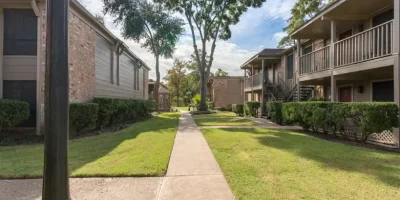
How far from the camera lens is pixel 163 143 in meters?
8.42

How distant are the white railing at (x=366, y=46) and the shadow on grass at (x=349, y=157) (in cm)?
359

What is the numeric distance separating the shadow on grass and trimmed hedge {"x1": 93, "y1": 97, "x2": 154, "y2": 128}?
7.34 m

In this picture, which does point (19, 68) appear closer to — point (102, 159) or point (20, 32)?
point (20, 32)

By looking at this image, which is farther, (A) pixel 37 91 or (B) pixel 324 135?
(B) pixel 324 135

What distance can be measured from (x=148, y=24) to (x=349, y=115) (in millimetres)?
19723

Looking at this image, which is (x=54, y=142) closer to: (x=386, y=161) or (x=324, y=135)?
(x=386, y=161)

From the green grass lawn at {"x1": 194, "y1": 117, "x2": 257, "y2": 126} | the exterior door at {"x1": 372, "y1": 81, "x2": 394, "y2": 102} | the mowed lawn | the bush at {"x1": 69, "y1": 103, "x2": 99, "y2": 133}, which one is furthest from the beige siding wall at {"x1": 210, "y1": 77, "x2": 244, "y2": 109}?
the bush at {"x1": 69, "y1": 103, "x2": 99, "y2": 133}

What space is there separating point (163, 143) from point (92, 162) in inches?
107

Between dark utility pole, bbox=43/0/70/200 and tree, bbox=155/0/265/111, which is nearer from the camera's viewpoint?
dark utility pole, bbox=43/0/70/200

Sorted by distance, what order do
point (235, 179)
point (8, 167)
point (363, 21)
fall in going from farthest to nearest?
point (363, 21) → point (8, 167) → point (235, 179)

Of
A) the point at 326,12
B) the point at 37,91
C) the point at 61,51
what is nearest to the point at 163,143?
the point at 37,91

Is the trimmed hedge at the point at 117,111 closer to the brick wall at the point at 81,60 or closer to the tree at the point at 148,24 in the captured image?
the brick wall at the point at 81,60

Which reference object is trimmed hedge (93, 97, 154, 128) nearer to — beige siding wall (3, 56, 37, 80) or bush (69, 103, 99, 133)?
bush (69, 103, 99, 133)

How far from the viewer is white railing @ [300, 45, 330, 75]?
12.7m
